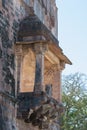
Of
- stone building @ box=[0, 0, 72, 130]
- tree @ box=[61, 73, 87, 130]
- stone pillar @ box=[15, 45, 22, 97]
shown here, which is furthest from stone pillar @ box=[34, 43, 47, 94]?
tree @ box=[61, 73, 87, 130]

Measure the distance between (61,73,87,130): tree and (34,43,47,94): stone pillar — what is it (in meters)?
12.7

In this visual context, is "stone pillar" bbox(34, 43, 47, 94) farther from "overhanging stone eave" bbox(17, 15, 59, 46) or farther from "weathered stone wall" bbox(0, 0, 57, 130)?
"weathered stone wall" bbox(0, 0, 57, 130)

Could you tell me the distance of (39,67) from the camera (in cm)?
1248

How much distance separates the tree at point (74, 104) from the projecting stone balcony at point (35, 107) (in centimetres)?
1223

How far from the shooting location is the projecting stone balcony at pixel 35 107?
11969 millimetres

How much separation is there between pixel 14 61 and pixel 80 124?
13.9m

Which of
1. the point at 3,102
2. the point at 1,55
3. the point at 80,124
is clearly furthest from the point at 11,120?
the point at 80,124

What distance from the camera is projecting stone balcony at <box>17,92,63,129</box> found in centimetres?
1197

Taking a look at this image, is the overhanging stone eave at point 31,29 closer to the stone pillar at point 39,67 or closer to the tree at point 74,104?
the stone pillar at point 39,67

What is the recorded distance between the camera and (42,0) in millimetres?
14781

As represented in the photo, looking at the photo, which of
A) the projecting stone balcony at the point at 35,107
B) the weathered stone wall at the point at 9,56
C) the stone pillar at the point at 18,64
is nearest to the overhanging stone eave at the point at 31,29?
the weathered stone wall at the point at 9,56

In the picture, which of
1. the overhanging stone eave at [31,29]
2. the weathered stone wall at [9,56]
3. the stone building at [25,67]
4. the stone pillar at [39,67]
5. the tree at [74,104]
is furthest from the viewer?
the tree at [74,104]

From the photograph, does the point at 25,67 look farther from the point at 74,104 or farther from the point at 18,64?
the point at 74,104

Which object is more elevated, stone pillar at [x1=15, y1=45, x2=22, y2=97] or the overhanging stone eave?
the overhanging stone eave
